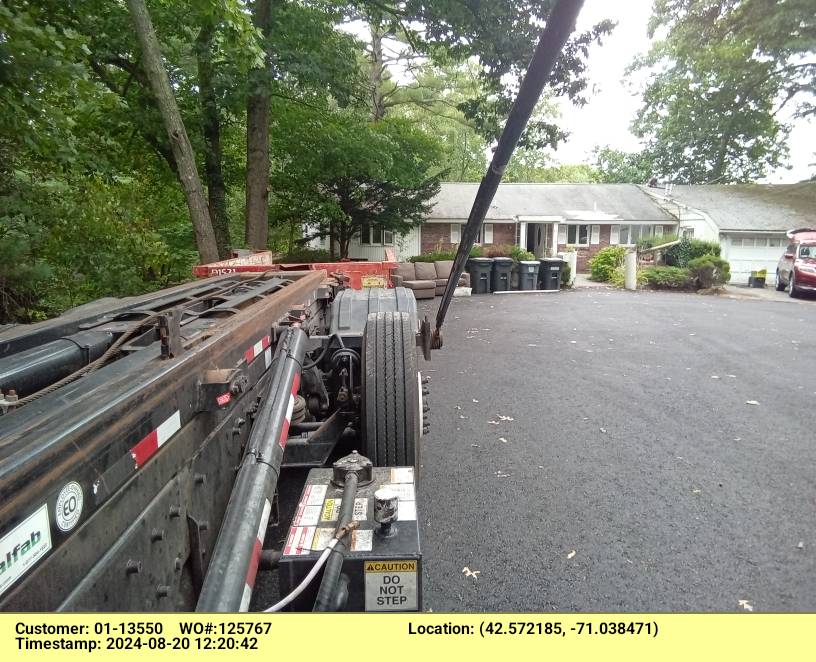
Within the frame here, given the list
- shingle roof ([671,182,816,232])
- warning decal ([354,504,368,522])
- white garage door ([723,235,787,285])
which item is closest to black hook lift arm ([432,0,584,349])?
warning decal ([354,504,368,522])

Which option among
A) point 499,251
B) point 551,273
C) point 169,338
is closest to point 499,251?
point 499,251

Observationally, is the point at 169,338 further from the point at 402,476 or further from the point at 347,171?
the point at 347,171

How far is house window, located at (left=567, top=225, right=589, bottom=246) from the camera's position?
27609 mm

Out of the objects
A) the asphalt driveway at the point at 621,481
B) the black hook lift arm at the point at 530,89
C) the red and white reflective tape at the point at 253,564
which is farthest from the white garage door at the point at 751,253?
the red and white reflective tape at the point at 253,564

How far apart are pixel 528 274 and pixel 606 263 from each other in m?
4.92

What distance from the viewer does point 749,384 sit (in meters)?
6.91

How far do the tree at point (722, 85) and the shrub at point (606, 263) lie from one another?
952 cm

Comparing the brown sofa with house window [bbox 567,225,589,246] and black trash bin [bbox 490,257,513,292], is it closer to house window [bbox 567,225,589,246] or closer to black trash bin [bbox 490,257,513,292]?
black trash bin [bbox 490,257,513,292]

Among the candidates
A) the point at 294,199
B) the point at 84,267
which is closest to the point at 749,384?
the point at 84,267

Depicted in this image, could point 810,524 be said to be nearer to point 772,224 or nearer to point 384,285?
point 384,285

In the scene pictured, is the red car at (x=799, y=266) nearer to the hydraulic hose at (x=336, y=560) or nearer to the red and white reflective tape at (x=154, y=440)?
the hydraulic hose at (x=336, y=560)

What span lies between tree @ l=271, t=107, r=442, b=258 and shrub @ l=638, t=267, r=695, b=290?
339 inches

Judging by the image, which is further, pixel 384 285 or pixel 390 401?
pixel 384 285

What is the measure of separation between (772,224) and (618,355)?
73.5 ft
